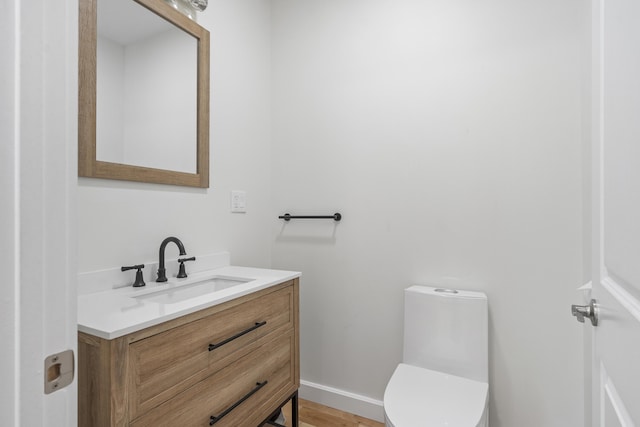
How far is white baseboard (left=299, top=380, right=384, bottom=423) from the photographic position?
1770 millimetres

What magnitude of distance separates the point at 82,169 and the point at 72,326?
91 centimetres

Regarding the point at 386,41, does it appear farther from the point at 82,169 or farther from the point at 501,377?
the point at 501,377

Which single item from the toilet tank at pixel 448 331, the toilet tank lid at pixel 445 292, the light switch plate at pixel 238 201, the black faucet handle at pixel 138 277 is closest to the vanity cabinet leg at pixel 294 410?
the toilet tank at pixel 448 331

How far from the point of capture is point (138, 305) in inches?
42.0

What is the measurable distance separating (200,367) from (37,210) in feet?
2.65

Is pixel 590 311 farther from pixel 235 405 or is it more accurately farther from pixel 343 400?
pixel 343 400

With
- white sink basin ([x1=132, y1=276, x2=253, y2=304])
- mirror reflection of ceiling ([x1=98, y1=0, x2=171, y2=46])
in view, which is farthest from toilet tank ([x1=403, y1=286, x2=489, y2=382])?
mirror reflection of ceiling ([x1=98, y1=0, x2=171, y2=46])

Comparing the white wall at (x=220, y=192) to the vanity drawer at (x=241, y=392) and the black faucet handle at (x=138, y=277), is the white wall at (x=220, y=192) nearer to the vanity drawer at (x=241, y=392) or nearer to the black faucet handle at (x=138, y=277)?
the black faucet handle at (x=138, y=277)

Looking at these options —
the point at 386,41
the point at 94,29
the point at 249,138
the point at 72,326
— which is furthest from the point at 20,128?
the point at 386,41

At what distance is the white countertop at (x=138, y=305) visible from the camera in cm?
85

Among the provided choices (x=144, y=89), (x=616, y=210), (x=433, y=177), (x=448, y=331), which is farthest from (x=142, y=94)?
(x=448, y=331)

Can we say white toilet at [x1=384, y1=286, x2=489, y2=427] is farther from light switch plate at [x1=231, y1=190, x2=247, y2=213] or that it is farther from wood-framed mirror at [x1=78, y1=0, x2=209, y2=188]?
wood-framed mirror at [x1=78, y1=0, x2=209, y2=188]

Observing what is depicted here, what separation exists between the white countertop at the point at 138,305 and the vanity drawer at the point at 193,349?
52mm

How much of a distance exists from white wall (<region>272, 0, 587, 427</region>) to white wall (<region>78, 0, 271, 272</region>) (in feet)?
0.42
